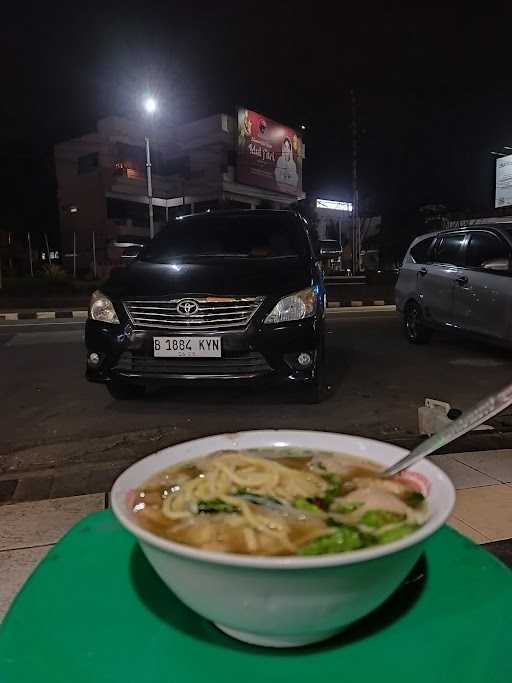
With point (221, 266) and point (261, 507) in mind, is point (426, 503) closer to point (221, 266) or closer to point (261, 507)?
point (261, 507)

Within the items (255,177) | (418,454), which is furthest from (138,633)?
(255,177)

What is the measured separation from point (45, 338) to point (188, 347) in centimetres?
535

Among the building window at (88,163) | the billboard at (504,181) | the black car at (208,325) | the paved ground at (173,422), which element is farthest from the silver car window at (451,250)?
the building window at (88,163)

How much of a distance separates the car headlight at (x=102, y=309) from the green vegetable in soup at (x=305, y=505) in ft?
10.9

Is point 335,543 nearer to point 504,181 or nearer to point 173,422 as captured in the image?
point 173,422

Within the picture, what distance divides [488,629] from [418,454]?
242 mm

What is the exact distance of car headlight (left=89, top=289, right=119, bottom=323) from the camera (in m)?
3.96

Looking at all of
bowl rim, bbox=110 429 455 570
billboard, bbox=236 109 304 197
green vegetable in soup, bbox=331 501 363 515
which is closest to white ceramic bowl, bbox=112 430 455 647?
bowl rim, bbox=110 429 455 570

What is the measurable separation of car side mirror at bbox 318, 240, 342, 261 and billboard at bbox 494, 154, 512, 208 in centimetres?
2944

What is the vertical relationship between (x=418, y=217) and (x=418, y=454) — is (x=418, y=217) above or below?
above

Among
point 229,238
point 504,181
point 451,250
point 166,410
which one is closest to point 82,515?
point 166,410

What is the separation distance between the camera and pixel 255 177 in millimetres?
38062

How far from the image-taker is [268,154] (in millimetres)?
38656

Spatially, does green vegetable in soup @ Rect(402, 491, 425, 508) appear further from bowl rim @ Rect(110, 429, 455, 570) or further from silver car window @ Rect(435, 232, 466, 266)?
silver car window @ Rect(435, 232, 466, 266)
